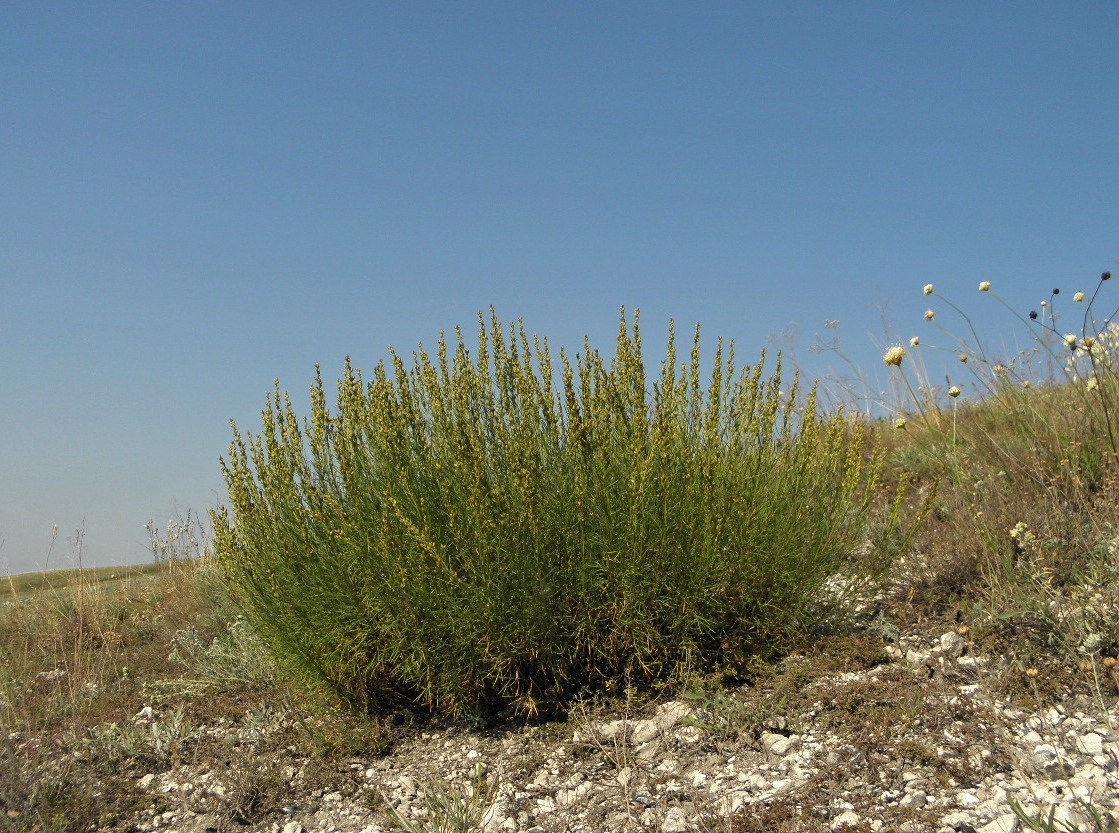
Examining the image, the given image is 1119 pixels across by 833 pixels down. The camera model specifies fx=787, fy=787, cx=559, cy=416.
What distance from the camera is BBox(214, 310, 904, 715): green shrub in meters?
3.48

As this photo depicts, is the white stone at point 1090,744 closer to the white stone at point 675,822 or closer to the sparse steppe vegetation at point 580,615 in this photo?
the sparse steppe vegetation at point 580,615

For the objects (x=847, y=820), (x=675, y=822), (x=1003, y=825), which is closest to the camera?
(x=1003, y=825)

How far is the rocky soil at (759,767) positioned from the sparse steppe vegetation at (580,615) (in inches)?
0.7

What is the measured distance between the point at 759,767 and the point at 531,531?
1.31 metres

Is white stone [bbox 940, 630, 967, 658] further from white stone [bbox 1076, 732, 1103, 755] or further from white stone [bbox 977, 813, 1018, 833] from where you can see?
white stone [bbox 977, 813, 1018, 833]

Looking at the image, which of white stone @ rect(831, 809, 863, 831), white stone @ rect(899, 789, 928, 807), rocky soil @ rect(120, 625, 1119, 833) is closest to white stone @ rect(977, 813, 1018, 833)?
rocky soil @ rect(120, 625, 1119, 833)

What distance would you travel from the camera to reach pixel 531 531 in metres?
3.44

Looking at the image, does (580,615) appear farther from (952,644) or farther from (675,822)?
(952,644)

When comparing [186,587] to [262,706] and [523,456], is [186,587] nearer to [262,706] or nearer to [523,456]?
[262,706]

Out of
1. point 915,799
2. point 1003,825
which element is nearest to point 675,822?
point 915,799

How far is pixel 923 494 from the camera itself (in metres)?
5.90

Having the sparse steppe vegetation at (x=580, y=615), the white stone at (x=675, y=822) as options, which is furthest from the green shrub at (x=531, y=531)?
the white stone at (x=675, y=822)

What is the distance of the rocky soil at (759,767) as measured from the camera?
2.70 meters

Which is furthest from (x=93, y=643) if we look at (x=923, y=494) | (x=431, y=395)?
(x=923, y=494)
